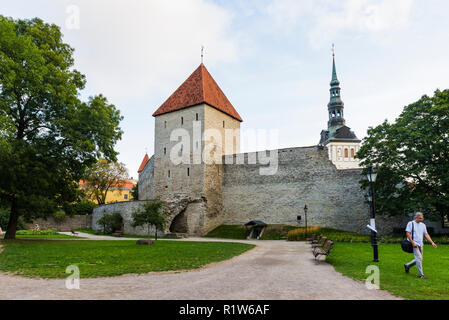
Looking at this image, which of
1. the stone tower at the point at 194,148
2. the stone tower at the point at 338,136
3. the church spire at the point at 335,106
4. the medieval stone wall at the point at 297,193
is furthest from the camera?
the church spire at the point at 335,106

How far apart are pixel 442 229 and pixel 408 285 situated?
74.1 feet

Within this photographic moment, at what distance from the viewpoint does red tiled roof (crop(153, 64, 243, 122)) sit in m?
32.1

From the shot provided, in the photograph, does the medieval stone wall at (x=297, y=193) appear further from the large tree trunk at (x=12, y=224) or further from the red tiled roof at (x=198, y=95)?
the large tree trunk at (x=12, y=224)

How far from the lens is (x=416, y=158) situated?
1975cm

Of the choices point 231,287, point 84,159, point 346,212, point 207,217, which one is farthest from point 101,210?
point 231,287

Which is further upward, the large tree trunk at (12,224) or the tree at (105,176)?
the tree at (105,176)

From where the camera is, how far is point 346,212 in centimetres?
2702

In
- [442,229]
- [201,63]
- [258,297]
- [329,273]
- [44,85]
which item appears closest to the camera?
[258,297]

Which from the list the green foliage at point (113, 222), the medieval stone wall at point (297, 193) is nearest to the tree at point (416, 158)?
the medieval stone wall at point (297, 193)

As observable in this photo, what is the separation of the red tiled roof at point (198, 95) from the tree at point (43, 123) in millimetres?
12247

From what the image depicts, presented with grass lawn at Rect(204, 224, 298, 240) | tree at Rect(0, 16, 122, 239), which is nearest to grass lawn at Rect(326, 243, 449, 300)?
tree at Rect(0, 16, 122, 239)

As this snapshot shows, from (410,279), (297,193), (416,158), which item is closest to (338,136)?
(297,193)

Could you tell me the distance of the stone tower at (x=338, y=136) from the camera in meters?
57.0

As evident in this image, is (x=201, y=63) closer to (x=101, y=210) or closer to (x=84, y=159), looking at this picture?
(x=84, y=159)
